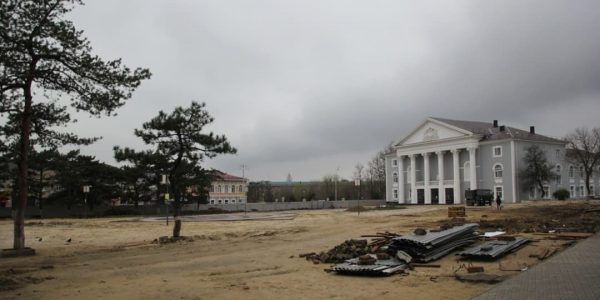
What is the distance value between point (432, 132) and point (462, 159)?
690 cm

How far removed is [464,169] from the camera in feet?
279

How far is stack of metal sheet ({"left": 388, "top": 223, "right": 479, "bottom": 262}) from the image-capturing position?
1470cm

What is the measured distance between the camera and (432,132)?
88.9 m

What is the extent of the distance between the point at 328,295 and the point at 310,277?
2343mm

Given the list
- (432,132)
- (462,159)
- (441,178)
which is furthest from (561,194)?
(432,132)

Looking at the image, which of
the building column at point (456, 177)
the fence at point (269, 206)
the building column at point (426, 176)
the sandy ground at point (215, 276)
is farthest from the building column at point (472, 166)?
the sandy ground at point (215, 276)

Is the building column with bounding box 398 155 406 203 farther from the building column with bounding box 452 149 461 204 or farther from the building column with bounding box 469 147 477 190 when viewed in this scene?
the building column with bounding box 469 147 477 190

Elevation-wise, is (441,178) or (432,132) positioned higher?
(432,132)

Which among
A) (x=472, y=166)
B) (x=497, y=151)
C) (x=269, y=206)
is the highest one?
(x=497, y=151)

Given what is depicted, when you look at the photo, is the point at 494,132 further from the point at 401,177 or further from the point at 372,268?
the point at 372,268

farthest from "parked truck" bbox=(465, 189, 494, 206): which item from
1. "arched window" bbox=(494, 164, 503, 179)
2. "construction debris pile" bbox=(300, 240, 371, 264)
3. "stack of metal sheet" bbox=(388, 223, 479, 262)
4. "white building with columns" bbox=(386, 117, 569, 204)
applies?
"construction debris pile" bbox=(300, 240, 371, 264)

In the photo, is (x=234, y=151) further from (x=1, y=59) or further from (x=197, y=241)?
(x=1, y=59)

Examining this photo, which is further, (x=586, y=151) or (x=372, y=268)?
(x=586, y=151)

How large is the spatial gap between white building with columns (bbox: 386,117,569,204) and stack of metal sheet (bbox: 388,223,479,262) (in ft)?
216
